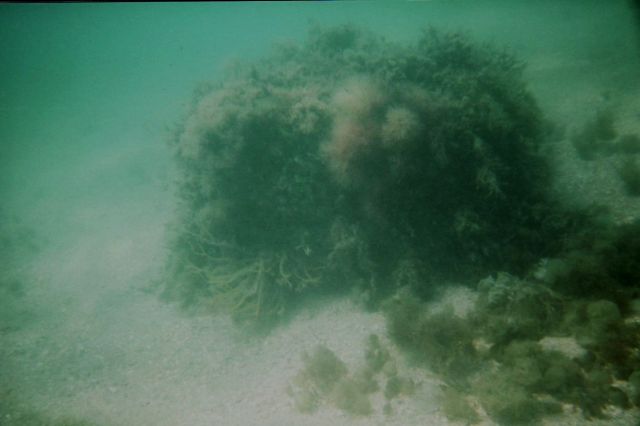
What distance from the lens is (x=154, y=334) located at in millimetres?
9234

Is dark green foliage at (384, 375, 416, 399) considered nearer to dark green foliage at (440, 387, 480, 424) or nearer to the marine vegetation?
the marine vegetation

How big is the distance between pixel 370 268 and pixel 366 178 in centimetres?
206

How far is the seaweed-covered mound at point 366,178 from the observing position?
261 inches

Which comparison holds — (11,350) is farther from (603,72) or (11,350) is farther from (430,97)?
(603,72)

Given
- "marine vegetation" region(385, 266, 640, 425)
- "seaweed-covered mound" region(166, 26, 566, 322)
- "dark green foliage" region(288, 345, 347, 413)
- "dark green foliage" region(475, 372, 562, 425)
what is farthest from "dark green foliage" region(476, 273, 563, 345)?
"dark green foliage" region(288, 345, 347, 413)

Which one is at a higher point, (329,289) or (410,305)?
(410,305)

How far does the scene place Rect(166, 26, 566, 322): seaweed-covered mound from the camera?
6.62 meters

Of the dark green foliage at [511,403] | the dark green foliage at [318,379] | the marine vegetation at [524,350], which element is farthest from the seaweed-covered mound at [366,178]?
the dark green foliage at [511,403]

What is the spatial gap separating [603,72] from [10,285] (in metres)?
27.7

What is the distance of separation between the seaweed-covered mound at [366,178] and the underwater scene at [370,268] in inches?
1.9

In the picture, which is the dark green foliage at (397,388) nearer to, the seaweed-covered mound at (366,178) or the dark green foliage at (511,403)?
the dark green foliage at (511,403)

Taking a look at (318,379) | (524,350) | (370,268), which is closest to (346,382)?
(318,379)

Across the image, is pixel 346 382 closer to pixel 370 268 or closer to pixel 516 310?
pixel 370 268

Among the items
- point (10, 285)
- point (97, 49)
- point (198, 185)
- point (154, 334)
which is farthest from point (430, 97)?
point (97, 49)
